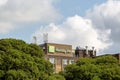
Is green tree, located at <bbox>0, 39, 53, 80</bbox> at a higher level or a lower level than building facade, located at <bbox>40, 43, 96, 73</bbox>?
lower

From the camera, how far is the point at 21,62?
59000 mm

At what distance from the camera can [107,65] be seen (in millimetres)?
81688

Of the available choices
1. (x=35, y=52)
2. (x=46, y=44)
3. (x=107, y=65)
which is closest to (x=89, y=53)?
(x=46, y=44)

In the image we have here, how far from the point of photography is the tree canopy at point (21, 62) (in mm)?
57562

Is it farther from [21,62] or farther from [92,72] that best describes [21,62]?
[92,72]

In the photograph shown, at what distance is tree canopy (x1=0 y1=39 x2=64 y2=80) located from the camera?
2266 inches

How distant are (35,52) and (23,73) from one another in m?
6.78

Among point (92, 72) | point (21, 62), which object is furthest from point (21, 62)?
point (92, 72)

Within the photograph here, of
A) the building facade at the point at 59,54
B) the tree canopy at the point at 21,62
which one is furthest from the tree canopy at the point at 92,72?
the building facade at the point at 59,54

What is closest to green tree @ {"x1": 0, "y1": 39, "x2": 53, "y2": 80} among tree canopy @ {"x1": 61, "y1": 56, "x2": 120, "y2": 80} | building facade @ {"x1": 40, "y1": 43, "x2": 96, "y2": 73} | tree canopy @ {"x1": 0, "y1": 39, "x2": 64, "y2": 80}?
tree canopy @ {"x1": 0, "y1": 39, "x2": 64, "y2": 80}

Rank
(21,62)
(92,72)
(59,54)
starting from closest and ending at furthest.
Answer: (21,62)
(92,72)
(59,54)

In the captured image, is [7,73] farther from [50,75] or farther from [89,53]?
[89,53]

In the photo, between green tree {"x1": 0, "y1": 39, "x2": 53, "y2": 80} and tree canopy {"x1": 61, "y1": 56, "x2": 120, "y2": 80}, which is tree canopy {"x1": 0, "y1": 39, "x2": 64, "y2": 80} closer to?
green tree {"x1": 0, "y1": 39, "x2": 53, "y2": 80}

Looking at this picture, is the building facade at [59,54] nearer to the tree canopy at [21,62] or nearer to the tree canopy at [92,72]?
the tree canopy at [92,72]
